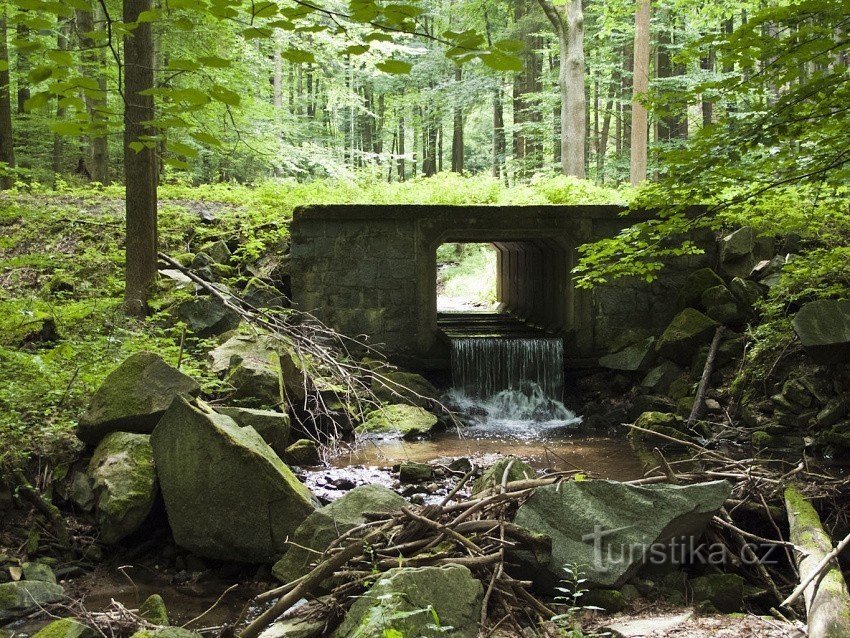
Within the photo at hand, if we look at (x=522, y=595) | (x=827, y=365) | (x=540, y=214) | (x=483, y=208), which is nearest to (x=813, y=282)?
(x=827, y=365)

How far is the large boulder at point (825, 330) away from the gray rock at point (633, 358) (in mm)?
2618

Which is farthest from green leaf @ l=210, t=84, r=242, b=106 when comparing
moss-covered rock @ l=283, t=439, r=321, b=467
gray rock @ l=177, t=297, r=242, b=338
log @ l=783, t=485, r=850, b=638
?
gray rock @ l=177, t=297, r=242, b=338

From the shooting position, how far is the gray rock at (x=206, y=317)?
9023 millimetres

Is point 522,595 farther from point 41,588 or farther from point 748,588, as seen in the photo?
point 41,588

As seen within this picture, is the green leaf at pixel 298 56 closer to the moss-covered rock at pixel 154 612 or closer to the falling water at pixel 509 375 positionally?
the moss-covered rock at pixel 154 612

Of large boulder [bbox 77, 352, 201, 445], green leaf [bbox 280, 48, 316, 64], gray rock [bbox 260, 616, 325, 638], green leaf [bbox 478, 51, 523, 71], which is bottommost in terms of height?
gray rock [bbox 260, 616, 325, 638]

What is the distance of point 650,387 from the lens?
32.6ft

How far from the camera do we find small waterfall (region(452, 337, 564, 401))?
10.7 m

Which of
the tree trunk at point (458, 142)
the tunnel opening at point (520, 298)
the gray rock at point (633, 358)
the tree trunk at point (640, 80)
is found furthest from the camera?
the tree trunk at point (458, 142)

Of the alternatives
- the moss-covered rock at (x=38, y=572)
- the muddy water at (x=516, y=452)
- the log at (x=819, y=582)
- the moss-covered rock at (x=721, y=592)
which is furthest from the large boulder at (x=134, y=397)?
the log at (x=819, y=582)

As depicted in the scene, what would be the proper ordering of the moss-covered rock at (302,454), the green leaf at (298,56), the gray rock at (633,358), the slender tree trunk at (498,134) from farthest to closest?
the slender tree trunk at (498,134) → the gray rock at (633,358) → the moss-covered rock at (302,454) → the green leaf at (298,56)

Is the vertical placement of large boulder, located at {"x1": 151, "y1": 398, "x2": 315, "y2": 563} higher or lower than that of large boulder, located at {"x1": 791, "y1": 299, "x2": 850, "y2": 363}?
lower

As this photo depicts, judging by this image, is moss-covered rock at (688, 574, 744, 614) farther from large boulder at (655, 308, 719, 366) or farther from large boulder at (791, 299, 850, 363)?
large boulder at (655, 308, 719, 366)

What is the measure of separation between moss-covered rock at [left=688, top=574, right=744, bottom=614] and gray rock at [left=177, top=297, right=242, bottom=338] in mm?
6515
